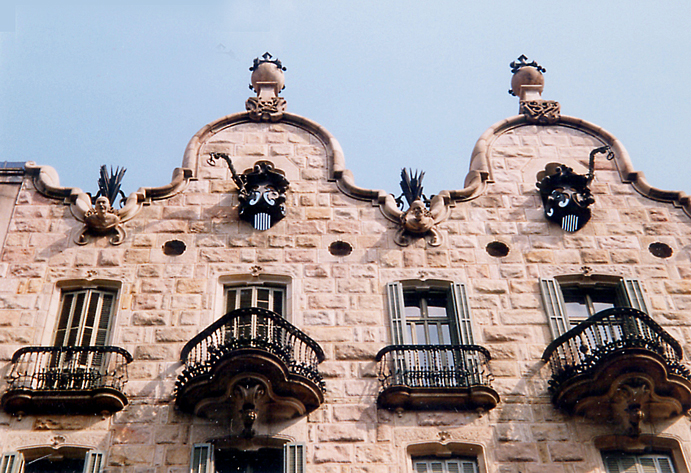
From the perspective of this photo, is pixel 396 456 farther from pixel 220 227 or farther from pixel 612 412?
pixel 220 227

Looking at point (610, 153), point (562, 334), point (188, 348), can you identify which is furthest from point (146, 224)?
point (610, 153)

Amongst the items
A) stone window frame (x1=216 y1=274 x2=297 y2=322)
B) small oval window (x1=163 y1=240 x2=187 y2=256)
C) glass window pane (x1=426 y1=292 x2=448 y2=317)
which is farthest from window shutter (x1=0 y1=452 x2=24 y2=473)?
glass window pane (x1=426 y1=292 x2=448 y2=317)

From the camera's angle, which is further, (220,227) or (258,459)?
(220,227)

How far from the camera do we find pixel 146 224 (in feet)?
77.0

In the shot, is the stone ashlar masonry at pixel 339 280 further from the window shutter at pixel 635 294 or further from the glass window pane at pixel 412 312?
the glass window pane at pixel 412 312

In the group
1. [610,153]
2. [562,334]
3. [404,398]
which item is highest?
[610,153]

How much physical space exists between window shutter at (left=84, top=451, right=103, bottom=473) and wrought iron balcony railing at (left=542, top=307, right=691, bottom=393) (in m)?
8.84

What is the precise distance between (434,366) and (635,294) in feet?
16.7

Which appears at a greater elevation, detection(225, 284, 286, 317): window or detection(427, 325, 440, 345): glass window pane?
detection(225, 284, 286, 317): window

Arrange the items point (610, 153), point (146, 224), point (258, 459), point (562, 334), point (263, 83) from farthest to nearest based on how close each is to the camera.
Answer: point (263, 83), point (610, 153), point (146, 224), point (562, 334), point (258, 459)

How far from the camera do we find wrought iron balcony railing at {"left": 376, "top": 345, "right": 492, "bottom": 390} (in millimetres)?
20406

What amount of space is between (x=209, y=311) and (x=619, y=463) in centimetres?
882

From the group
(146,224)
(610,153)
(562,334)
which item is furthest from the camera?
(610,153)

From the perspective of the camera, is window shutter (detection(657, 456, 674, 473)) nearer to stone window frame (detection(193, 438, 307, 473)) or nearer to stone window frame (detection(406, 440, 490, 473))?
stone window frame (detection(406, 440, 490, 473))
